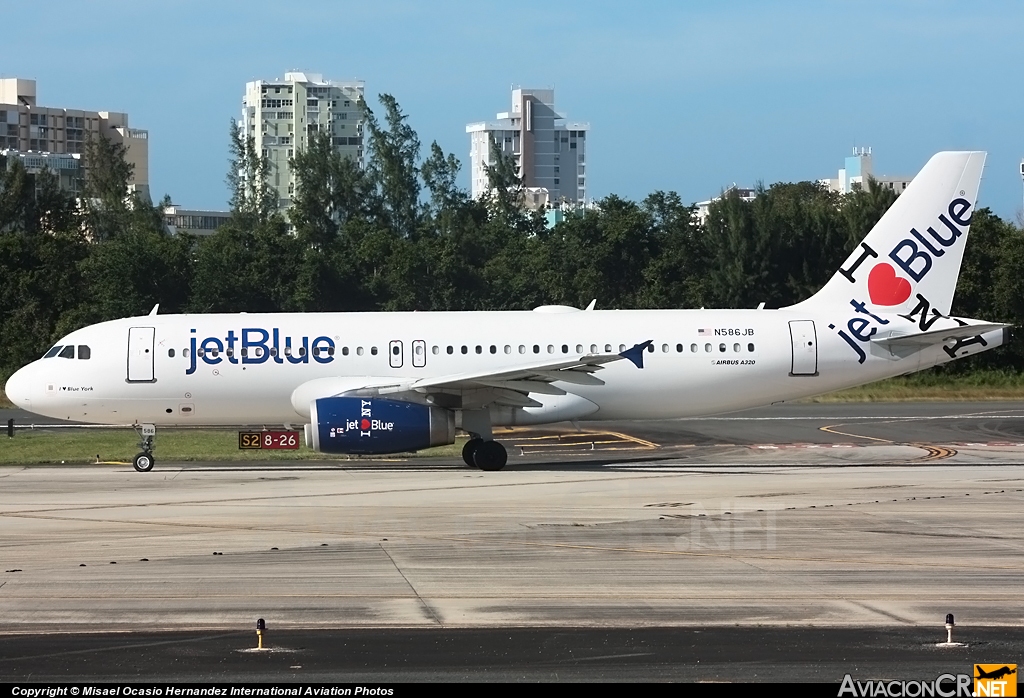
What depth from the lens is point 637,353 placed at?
30.1 metres

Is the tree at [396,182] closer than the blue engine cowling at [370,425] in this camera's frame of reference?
No

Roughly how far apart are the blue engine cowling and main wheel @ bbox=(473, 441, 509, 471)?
1.37 metres

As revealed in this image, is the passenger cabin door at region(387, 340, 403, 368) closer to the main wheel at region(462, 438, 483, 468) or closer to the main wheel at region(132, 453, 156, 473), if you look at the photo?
the main wheel at region(462, 438, 483, 468)

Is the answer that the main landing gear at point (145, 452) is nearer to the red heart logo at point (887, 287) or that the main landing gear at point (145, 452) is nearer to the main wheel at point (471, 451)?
the main wheel at point (471, 451)

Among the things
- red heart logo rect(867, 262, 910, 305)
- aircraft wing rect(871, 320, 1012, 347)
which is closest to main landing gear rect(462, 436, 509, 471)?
aircraft wing rect(871, 320, 1012, 347)

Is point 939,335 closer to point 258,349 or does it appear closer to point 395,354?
point 395,354

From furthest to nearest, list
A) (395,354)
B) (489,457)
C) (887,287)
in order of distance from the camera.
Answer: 1. (887,287)
2. (395,354)
3. (489,457)

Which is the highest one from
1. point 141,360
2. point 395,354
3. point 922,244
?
point 922,244

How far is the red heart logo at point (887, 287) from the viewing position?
3153cm

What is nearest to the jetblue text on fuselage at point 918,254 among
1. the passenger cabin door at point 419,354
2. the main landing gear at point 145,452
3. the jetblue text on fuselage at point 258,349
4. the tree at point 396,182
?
the passenger cabin door at point 419,354

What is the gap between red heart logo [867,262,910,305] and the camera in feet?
103

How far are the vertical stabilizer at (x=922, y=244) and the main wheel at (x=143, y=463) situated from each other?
16.6 m

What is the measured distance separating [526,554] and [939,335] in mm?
16339

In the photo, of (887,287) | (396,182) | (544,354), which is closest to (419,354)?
(544,354)
